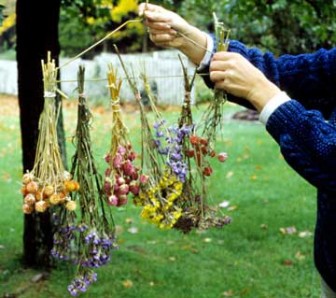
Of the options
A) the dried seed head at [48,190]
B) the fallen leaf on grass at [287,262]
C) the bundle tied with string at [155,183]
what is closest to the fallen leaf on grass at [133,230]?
the fallen leaf on grass at [287,262]

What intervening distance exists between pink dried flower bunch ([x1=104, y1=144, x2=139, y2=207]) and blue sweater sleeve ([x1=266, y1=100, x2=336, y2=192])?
527 millimetres

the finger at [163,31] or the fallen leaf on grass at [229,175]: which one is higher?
the finger at [163,31]

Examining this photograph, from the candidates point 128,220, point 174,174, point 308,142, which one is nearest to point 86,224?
point 174,174

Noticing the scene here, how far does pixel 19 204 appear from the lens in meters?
6.11

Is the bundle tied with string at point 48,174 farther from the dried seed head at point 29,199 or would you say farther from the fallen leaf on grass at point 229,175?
the fallen leaf on grass at point 229,175

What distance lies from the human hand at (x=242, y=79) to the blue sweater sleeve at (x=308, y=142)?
62mm

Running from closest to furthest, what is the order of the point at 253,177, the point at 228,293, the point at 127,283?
1. the point at 228,293
2. the point at 127,283
3. the point at 253,177

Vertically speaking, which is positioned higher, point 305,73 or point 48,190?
point 305,73

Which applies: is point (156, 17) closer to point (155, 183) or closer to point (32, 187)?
point (155, 183)

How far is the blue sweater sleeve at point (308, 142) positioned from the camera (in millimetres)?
1684

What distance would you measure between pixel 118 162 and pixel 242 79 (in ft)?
1.60

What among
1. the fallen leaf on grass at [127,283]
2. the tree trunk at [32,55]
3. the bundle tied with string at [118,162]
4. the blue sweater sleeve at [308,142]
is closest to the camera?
the blue sweater sleeve at [308,142]

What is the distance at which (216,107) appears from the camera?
2.12 m

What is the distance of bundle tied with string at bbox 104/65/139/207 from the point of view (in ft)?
6.64
